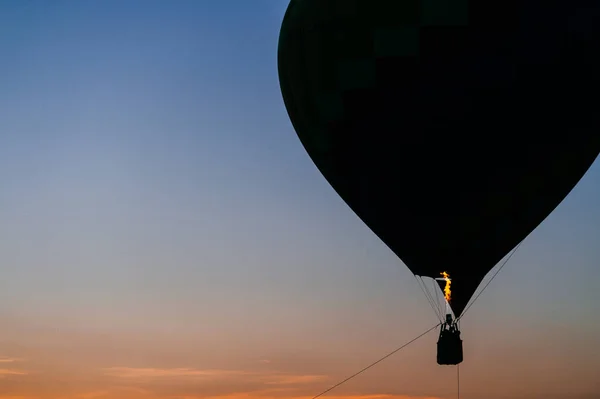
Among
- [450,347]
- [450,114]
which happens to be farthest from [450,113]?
[450,347]

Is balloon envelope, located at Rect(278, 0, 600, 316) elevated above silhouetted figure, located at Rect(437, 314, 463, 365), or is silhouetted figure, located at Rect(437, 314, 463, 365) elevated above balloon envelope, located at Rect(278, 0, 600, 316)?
balloon envelope, located at Rect(278, 0, 600, 316)

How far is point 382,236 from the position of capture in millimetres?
22969

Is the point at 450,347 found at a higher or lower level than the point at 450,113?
lower

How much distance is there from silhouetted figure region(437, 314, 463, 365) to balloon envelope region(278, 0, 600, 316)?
0.58 meters

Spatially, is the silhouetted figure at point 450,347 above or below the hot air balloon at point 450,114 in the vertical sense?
below

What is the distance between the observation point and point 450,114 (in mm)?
20594

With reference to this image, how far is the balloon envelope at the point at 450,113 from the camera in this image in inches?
791

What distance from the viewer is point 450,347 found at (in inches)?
889

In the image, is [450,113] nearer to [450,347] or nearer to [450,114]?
[450,114]

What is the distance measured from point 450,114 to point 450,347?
523 cm

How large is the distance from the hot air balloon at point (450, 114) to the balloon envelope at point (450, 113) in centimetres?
3

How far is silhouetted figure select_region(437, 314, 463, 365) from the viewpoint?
22438 mm

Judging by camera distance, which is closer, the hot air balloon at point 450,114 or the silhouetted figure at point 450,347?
the hot air balloon at point 450,114

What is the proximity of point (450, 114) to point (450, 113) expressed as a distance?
2 cm
